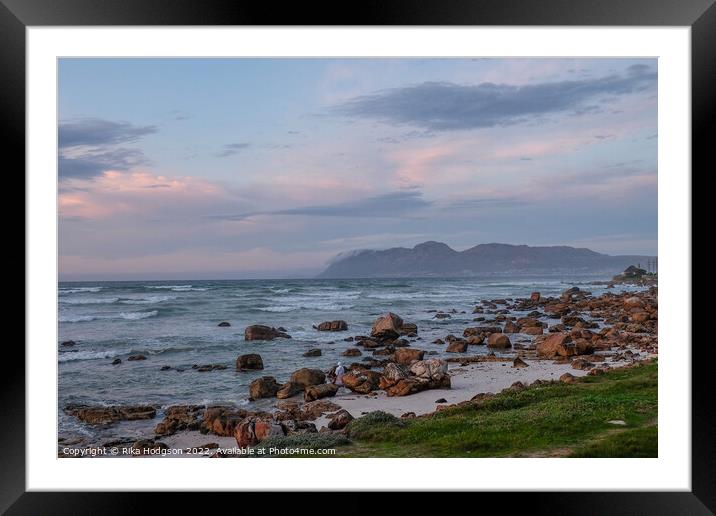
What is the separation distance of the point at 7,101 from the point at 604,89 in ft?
36.4

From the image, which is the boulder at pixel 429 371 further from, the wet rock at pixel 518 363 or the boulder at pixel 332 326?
the boulder at pixel 332 326

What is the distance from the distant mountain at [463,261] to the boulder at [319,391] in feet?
21.1

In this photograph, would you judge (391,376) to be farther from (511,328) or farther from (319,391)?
(511,328)

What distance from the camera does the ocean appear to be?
844 centimetres

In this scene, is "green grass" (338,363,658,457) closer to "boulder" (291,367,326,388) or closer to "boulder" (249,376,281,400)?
"boulder" (291,367,326,388)

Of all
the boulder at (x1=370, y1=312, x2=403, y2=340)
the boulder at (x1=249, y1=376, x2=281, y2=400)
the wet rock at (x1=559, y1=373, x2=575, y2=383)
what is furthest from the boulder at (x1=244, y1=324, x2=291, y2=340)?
the wet rock at (x1=559, y1=373, x2=575, y2=383)

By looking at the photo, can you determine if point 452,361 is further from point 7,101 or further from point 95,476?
point 7,101

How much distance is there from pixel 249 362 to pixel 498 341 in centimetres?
515

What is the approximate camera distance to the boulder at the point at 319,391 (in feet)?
20.4

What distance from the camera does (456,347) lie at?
1005 centimetres

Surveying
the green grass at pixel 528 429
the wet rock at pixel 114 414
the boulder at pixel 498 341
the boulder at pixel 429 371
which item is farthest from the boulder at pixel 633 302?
the wet rock at pixel 114 414

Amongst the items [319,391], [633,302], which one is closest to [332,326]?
[319,391]

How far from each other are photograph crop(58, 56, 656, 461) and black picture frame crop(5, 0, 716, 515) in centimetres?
321

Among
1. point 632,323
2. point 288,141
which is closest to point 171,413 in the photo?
point 288,141
